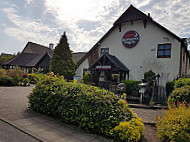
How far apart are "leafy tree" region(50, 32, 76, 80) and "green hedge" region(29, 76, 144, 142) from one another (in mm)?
14111

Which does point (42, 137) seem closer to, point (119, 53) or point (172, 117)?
point (172, 117)

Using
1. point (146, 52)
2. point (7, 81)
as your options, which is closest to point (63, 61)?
point (7, 81)

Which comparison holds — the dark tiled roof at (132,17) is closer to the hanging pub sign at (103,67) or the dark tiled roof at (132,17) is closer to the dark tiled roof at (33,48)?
the hanging pub sign at (103,67)

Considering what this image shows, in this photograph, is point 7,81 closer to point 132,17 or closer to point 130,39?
point 130,39

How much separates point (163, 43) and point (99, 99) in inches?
479

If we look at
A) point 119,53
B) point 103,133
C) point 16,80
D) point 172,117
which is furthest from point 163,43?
point 16,80

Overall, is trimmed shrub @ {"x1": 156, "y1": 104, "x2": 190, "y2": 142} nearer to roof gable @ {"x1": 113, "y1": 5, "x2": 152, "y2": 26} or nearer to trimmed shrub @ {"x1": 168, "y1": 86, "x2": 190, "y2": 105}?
trimmed shrub @ {"x1": 168, "y1": 86, "x2": 190, "y2": 105}

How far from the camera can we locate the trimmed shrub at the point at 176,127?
132 inches

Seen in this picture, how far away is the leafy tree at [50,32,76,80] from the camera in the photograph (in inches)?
758

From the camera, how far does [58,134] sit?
3.79 m

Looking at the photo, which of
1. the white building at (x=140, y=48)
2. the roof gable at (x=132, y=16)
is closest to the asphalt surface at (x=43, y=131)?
the white building at (x=140, y=48)

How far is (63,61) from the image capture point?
1931cm

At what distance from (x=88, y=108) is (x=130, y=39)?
515 inches

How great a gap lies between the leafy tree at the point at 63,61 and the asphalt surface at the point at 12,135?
15.4 meters
